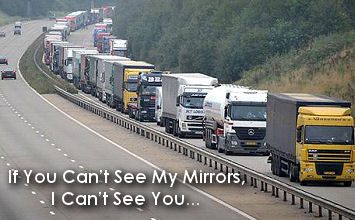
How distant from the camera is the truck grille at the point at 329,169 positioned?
4091 centimetres

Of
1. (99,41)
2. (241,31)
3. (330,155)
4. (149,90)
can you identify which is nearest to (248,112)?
(330,155)

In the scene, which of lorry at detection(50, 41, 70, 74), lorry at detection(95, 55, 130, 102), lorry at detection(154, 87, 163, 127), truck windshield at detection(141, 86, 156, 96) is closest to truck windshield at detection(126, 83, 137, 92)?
truck windshield at detection(141, 86, 156, 96)

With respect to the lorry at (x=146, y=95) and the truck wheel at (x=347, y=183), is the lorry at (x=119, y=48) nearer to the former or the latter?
the lorry at (x=146, y=95)

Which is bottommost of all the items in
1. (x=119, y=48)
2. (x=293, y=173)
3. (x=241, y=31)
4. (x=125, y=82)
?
(x=119, y=48)

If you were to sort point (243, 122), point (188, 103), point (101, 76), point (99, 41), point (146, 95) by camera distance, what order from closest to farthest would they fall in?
point (243, 122), point (188, 103), point (146, 95), point (101, 76), point (99, 41)

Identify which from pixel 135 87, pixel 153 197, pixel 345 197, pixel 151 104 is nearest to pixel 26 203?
pixel 153 197

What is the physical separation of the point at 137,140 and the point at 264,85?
2572 centimetres

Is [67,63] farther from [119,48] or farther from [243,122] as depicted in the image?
[243,122]

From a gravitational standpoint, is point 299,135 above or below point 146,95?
above

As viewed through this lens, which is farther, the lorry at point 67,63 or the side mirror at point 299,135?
the lorry at point 67,63

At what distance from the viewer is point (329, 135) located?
41156mm

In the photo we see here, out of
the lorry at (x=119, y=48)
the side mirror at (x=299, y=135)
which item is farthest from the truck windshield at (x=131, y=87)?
the lorry at (x=119, y=48)

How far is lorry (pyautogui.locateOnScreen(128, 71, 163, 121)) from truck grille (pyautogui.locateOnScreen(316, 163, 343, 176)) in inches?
1322

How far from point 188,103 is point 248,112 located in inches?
357
